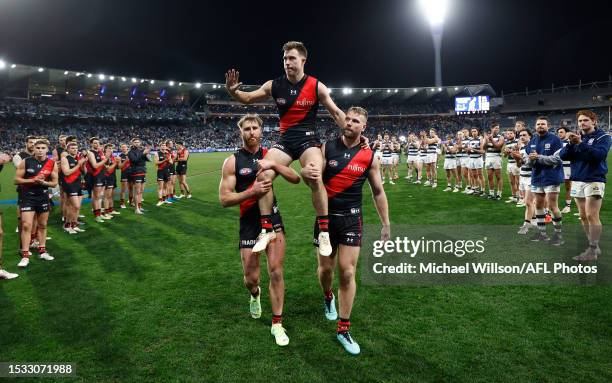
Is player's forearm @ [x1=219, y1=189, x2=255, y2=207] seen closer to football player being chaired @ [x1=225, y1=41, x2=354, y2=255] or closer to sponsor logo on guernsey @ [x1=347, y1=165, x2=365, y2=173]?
football player being chaired @ [x1=225, y1=41, x2=354, y2=255]

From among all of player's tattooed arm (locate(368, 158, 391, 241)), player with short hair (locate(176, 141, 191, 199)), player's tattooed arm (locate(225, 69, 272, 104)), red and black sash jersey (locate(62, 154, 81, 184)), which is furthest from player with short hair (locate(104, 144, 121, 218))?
player's tattooed arm (locate(368, 158, 391, 241))

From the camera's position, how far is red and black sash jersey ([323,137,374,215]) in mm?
4477

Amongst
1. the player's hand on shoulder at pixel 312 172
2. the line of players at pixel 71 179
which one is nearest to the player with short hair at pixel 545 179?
the player's hand on shoulder at pixel 312 172

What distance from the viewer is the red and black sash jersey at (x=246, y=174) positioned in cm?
487

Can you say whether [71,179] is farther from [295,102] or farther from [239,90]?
[295,102]

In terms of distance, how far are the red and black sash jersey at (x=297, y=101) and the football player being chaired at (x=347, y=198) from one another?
65 cm

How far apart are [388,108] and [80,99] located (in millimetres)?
57137

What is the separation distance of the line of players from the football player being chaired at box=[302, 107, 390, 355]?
634 centimetres

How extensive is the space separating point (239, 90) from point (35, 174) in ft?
17.6

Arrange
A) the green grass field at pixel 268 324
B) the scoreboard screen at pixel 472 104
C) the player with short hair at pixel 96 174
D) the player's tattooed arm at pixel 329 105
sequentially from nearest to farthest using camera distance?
the green grass field at pixel 268 324 < the player's tattooed arm at pixel 329 105 < the player with short hair at pixel 96 174 < the scoreboard screen at pixel 472 104

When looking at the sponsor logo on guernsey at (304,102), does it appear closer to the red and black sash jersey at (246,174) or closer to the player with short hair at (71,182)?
the red and black sash jersey at (246,174)

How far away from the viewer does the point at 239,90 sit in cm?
512

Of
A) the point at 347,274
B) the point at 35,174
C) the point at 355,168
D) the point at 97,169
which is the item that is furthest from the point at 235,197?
the point at 97,169

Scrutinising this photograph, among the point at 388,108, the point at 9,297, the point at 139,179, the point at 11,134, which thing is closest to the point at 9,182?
the point at 139,179
